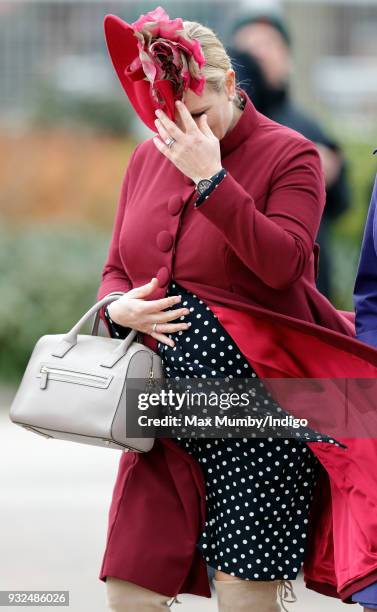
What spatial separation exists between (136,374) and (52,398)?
0.21 metres

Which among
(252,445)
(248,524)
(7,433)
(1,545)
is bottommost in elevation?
(7,433)

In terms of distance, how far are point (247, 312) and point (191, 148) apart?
40cm

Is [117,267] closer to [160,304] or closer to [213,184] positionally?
[160,304]

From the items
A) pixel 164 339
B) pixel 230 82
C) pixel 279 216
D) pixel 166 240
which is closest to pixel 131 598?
pixel 164 339

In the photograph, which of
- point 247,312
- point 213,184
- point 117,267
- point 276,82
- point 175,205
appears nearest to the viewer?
point 213,184

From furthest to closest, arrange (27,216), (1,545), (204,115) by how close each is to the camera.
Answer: (27,216), (1,545), (204,115)

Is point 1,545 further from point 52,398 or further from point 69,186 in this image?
point 69,186

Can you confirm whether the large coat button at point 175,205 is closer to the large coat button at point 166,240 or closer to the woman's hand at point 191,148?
the large coat button at point 166,240

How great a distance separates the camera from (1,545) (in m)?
5.25

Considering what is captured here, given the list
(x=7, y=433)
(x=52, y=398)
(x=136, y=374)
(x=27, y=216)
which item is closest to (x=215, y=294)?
(x=136, y=374)

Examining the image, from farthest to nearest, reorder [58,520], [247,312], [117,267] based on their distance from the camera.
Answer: [58,520], [117,267], [247,312]

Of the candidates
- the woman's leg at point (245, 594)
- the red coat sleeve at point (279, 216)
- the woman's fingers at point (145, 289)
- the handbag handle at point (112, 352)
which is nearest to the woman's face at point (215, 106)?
the red coat sleeve at point (279, 216)

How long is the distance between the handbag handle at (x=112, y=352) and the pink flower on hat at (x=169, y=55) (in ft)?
1.70

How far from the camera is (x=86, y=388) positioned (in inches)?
114
